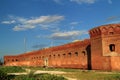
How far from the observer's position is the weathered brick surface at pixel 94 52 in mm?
24328

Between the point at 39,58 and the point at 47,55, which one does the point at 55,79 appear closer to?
the point at 47,55

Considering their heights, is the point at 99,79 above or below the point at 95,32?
below

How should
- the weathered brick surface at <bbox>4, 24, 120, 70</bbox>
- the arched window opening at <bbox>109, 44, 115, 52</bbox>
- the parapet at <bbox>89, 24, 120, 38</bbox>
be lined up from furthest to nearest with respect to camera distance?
the arched window opening at <bbox>109, 44, 115, 52</bbox> < the parapet at <bbox>89, 24, 120, 38</bbox> < the weathered brick surface at <bbox>4, 24, 120, 70</bbox>

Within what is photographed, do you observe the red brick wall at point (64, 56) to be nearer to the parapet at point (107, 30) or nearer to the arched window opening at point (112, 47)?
the parapet at point (107, 30)

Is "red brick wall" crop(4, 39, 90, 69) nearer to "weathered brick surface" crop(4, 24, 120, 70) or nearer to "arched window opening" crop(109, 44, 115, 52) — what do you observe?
"weathered brick surface" crop(4, 24, 120, 70)

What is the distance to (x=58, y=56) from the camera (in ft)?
126

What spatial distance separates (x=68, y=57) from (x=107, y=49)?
10.1 metres

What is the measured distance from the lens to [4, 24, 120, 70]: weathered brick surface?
24.3m

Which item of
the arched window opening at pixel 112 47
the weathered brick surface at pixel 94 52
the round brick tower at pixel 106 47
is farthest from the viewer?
the arched window opening at pixel 112 47

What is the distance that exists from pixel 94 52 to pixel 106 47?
1.89 meters

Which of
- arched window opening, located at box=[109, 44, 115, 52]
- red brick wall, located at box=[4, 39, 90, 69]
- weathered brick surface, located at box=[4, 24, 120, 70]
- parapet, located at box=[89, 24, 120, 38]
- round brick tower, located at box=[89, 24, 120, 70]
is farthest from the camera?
red brick wall, located at box=[4, 39, 90, 69]

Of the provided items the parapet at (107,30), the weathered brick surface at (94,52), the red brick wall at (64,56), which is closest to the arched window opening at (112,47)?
the weathered brick surface at (94,52)

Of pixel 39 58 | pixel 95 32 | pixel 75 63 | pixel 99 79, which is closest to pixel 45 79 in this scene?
pixel 99 79

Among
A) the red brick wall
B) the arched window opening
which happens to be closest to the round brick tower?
the arched window opening
